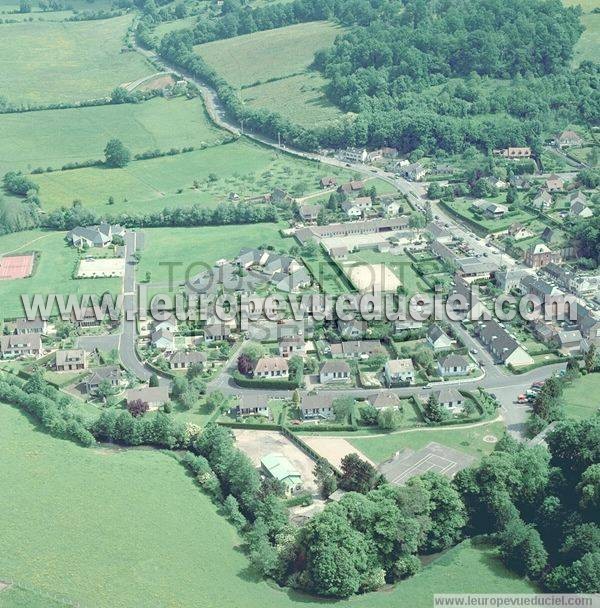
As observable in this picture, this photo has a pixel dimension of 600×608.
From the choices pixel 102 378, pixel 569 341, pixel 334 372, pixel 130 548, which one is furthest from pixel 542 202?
pixel 130 548

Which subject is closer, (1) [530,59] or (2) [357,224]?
(2) [357,224]

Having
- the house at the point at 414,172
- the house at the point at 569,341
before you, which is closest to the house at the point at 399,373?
the house at the point at 569,341

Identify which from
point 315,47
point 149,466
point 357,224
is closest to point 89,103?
point 315,47

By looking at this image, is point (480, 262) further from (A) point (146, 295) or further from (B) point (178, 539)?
(B) point (178, 539)

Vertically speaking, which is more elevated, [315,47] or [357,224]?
[315,47]

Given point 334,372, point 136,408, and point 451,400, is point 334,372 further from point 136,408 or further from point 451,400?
point 136,408
